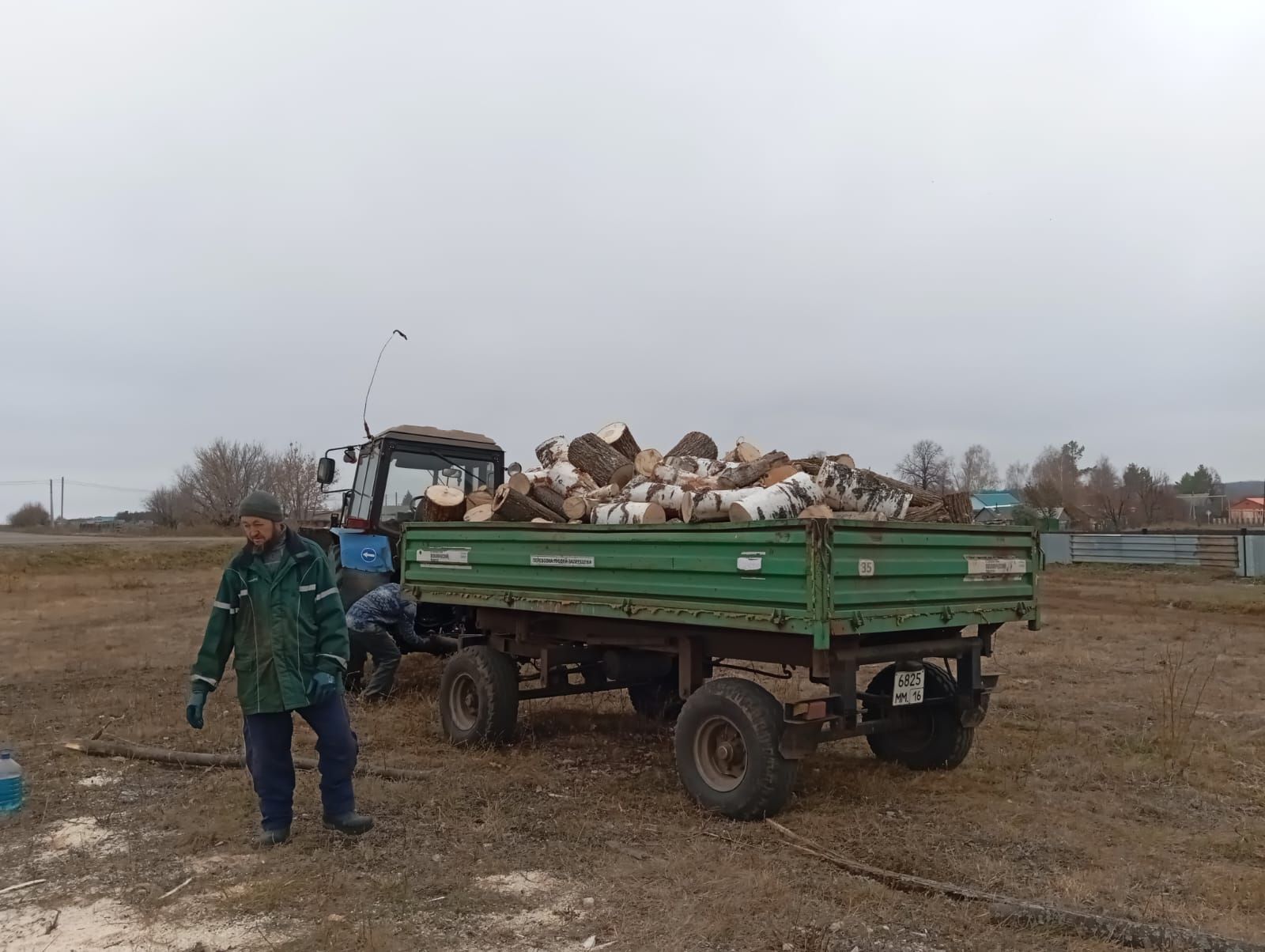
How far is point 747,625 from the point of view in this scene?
4.88 m

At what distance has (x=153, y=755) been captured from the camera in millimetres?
6270

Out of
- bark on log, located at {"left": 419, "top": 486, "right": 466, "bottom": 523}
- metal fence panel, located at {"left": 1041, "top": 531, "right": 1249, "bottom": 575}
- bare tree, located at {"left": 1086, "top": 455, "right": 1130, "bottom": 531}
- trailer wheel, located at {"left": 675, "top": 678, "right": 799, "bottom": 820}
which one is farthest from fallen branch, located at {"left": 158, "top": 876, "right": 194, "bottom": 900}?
bare tree, located at {"left": 1086, "top": 455, "right": 1130, "bottom": 531}

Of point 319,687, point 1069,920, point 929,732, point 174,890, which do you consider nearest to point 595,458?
point 929,732

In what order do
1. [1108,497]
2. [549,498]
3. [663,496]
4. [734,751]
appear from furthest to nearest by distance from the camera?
[1108,497] → [549,498] → [663,496] → [734,751]

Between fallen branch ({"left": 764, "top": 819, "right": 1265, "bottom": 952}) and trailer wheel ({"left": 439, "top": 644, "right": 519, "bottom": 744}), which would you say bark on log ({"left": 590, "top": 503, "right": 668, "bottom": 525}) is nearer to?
trailer wheel ({"left": 439, "top": 644, "right": 519, "bottom": 744})

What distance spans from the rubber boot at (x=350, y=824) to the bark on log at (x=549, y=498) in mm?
2526

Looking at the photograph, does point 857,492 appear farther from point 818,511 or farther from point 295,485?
point 295,485

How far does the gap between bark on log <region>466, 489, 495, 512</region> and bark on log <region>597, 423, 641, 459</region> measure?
949 mm

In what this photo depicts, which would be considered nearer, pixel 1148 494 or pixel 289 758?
pixel 289 758

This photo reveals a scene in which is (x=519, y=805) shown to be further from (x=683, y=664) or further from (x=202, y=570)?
(x=202, y=570)

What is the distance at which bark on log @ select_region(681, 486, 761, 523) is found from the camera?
5.46m

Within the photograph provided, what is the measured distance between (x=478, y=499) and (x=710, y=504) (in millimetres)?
2490

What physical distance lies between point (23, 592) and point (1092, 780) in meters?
22.2

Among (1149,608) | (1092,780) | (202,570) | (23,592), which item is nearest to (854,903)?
(1092,780)
